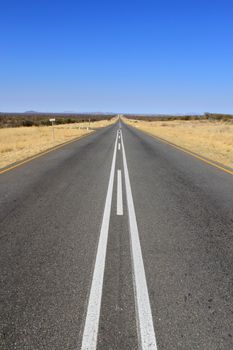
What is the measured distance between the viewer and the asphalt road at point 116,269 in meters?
2.43

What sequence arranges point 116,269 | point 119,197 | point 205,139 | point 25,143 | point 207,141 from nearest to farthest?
point 116,269 → point 119,197 → point 207,141 → point 25,143 → point 205,139

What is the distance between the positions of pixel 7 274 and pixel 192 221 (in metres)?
3.39

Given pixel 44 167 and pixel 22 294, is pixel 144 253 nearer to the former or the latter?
pixel 22 294

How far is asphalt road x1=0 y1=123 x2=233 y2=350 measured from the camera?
243cm

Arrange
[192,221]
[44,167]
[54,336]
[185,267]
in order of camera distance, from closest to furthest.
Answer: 1. [54,336]
2. [185,267]
3. [192,221]
4. [44,167]

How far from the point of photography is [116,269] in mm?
3445

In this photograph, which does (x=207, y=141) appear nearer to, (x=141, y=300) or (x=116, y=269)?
(x=116, y=269)

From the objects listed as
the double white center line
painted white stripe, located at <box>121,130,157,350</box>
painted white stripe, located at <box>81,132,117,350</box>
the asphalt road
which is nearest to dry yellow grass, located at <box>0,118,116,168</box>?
the asphalt road

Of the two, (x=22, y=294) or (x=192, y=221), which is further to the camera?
(x=192, y=221)

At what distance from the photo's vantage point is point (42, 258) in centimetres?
370

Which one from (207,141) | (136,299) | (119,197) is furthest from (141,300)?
(207,141)

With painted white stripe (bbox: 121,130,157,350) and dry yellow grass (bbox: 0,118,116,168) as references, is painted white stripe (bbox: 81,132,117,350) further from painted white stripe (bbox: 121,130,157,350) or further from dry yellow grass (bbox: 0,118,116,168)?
dry yellow grass (bbox: 0,118,116,168)

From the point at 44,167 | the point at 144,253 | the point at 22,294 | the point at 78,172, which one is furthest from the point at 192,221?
the point at 44,167

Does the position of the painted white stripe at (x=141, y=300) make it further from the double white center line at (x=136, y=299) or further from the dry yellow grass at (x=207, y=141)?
the dry yellow grass at (x=207, y=141)
